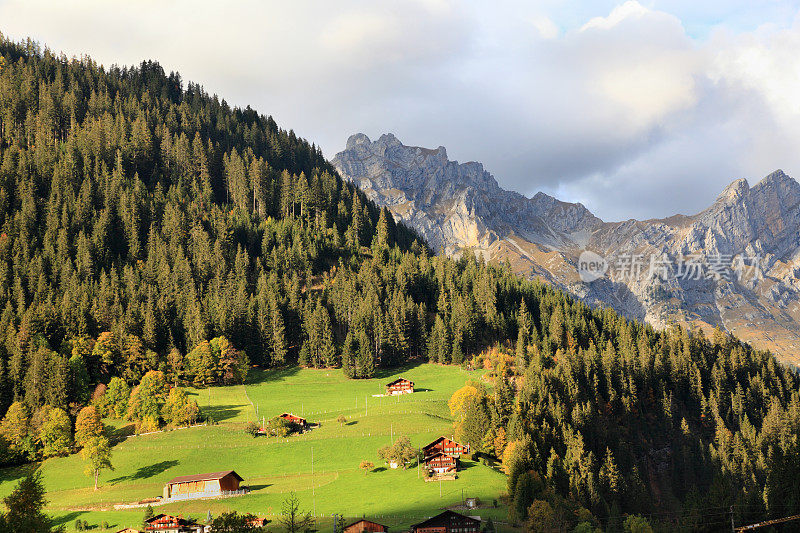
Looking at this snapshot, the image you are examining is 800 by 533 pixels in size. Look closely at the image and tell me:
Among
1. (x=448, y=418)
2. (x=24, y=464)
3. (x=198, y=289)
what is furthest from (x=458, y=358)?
(x=24, y=464)

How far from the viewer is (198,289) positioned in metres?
196

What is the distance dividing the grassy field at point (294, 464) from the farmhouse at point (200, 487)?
11.5 feet

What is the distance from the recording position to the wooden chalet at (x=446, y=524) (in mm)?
89438

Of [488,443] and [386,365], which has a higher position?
[386,365]

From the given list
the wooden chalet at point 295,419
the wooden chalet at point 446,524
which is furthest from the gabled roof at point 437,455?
the wooden chalet at point 295,419

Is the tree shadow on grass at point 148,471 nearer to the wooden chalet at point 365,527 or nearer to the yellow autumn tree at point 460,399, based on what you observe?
the wooden chalet at point 365,527

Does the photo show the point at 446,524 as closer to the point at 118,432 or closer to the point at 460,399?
the point at 460,399

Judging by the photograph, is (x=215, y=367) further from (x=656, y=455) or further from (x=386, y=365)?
(x=656, y=455)

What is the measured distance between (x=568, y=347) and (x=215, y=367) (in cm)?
8767

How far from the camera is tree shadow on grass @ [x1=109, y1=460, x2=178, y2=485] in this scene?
11756 cm

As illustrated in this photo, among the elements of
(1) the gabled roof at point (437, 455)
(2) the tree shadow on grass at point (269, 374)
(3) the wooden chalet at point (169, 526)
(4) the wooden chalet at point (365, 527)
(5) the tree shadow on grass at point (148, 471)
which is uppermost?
(2) the tree shadow on grass at point (269, 374)

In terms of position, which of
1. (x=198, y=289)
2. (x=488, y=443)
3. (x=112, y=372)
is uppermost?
(x=198, y=289)

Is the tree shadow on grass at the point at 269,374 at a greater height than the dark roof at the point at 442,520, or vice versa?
the tree shadow on grass at the point at 269,374

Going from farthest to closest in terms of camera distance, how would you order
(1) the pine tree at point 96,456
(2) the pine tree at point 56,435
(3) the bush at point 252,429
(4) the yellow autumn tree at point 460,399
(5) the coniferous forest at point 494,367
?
(4) the yellow autumn tree at point 460,399 → (3) the bush at point 252,429 → (2) the pine tree at point 56,435 → (5) the coniferous forest at point 494,367 → (1) the pine tree at point 96,456
